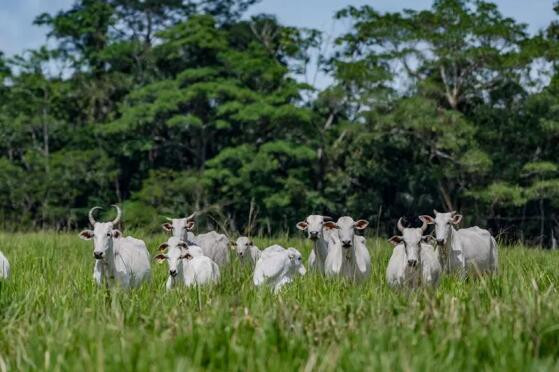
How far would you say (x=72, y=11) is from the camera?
134ft

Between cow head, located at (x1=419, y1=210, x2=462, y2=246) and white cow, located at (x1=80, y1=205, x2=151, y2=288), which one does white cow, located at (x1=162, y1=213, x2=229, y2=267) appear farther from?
cow head, located at (x1=419, y1=210, x2=462, y2=246)

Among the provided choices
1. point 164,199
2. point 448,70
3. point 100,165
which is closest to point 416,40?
point 448,70

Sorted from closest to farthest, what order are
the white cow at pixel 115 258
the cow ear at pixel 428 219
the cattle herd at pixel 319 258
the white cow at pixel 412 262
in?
the white cow at pixel 412 262 < the cattle herd at pixel 319 258 < the white cow at pixel 115 258 < the cow ear at pixel 428 219

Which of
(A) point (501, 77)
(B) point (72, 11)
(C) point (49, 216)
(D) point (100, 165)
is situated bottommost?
(C) point (49, 216)

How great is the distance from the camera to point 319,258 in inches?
408

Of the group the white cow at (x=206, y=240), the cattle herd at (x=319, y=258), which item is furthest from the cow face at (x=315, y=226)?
the white cow at (x=206, y=240)

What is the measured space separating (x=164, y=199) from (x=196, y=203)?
2402 mm

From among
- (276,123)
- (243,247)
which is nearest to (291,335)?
(243,247)

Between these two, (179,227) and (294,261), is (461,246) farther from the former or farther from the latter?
(179,227)

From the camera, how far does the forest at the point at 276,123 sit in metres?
29.6

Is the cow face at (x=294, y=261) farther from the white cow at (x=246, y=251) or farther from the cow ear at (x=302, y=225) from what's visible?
the white cow at (x=246, y=251)

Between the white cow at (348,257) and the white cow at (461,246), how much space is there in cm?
85

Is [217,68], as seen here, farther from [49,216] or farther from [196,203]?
[49,216]

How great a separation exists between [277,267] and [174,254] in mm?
1112
